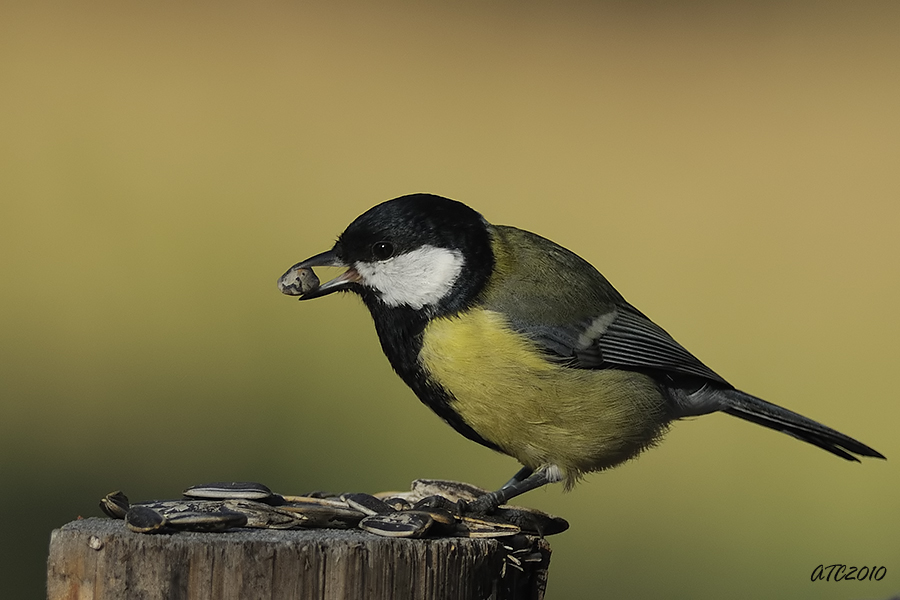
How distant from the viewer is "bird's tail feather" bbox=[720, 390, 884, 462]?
2.43 metres

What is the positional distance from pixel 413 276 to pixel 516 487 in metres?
0.49

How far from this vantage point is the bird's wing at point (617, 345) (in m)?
2.17

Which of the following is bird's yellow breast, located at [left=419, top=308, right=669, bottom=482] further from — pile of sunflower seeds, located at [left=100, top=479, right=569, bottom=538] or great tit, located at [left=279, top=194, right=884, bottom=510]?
pile of sunflower seeds, located at [left=100, top=479, right=569, bottom=538]

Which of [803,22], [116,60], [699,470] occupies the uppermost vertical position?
[803,22]

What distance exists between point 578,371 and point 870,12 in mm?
2994

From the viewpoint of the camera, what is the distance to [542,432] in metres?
2.07

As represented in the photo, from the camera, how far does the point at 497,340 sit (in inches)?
81.3

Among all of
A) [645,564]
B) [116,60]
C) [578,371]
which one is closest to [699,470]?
[645,564]

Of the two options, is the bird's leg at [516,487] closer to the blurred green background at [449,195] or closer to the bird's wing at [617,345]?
the bird's wing at [617,345]

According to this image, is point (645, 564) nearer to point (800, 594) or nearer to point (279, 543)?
point (800, 594)

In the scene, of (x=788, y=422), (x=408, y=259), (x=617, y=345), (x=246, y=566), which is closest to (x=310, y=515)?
(x=246, y=566)

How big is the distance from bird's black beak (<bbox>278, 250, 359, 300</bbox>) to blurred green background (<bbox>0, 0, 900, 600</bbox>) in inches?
38.9

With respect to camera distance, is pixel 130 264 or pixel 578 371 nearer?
pixel 578 371

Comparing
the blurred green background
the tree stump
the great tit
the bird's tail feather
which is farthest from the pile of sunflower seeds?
the blurred green background
